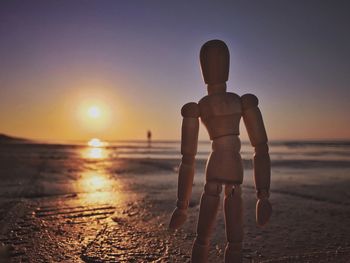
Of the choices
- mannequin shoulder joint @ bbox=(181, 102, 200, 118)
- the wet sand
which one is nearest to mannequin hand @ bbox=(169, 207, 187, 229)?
the wet sand

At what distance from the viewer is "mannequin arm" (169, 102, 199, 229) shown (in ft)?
9.96

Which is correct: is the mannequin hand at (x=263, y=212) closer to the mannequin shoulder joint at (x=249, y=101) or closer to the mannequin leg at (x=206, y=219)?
the mannequin leg at (x=206, y=219)

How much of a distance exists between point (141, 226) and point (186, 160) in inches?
76.0

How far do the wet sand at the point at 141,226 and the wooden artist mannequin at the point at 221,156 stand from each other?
57 cm

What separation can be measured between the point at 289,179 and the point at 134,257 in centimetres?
724

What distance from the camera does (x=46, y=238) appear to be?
3.90 meters

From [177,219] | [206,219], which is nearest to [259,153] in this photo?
[206,219]

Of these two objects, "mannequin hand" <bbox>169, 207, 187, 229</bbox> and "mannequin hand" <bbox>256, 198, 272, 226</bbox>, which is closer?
"mannequin hand" <bbox>256, 198, 272, 226</bbox>

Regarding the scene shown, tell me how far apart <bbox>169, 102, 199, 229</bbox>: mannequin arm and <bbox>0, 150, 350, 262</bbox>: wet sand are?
597 millimetres

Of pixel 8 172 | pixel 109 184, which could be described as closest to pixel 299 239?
pixel 109 184

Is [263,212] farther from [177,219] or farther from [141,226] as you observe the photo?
[141,226]

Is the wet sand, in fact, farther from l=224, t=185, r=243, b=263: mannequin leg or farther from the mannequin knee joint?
the mannequin knee joint

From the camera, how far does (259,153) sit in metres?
3.05

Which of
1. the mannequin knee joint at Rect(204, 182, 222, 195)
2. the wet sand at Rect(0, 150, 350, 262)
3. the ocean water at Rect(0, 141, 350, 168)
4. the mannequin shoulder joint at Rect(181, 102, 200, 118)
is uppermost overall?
the mannequin shoulder joint at Rect(181, 102, 200, 118)
